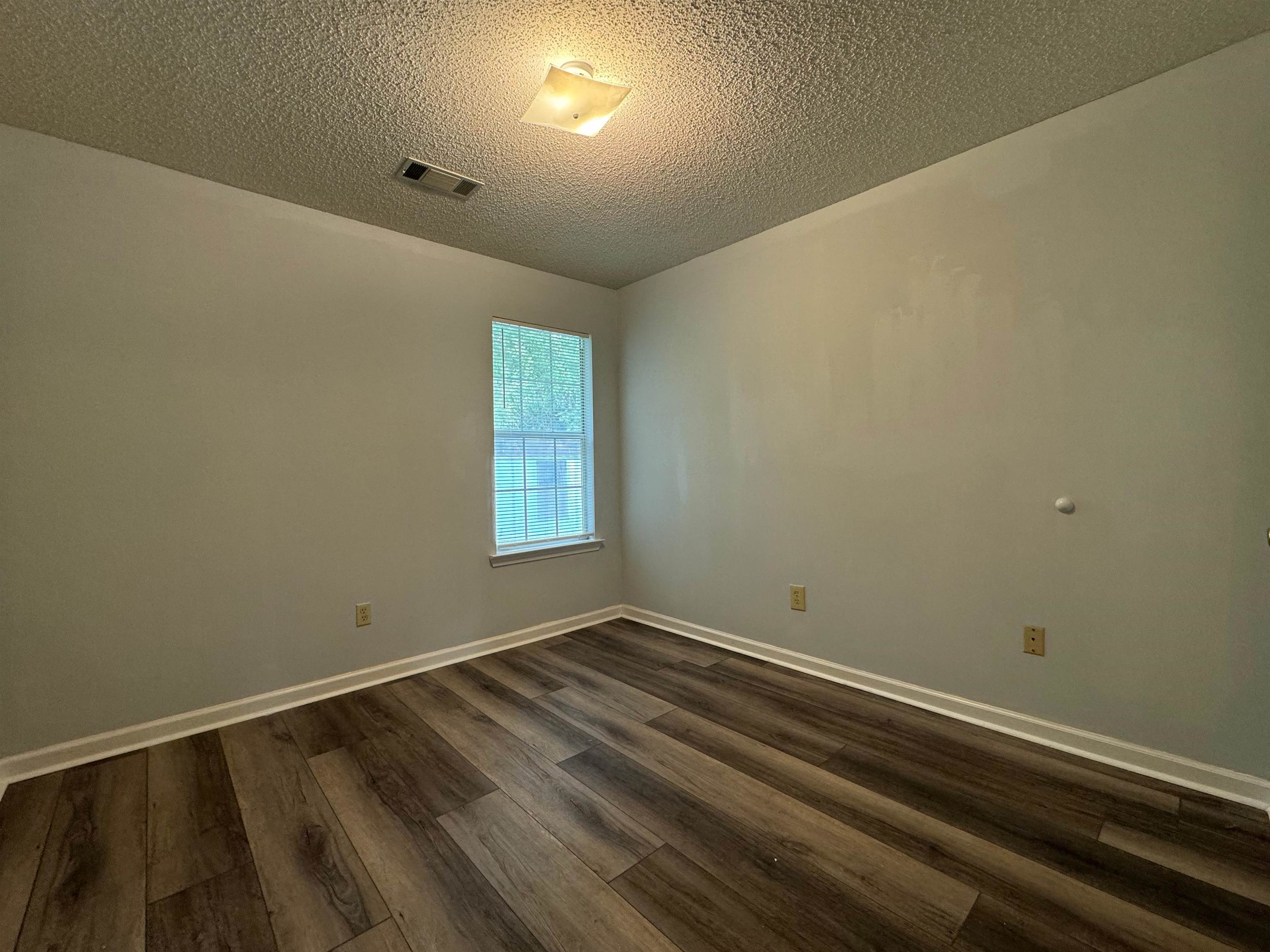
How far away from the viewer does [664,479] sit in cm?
352

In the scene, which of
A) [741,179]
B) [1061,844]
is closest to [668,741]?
Result: [1061,844]

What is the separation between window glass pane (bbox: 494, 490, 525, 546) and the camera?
326 cm

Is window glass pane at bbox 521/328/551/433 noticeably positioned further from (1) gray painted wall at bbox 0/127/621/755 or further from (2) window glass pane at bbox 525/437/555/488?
(1) gray painted wall at bbox 0/127/621/755

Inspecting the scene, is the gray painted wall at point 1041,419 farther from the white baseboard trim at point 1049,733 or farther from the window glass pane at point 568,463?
the window glass pane at point 568,463

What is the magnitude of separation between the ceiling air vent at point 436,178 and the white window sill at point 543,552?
188 cm

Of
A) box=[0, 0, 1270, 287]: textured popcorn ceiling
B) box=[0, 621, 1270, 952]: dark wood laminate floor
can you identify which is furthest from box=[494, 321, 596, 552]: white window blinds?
box=[0, 621, 1270, 952]: dark wood laminate floor

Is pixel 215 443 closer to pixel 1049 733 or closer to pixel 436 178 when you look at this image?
pixel 436 178

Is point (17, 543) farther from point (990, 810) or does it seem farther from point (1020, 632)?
point (1020, 632)

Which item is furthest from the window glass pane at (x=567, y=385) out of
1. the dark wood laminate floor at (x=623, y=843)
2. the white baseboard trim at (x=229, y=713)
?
the dark wood laminate floor at (x=623, y=843)

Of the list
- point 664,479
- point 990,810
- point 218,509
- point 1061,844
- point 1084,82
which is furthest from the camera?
point 664,479

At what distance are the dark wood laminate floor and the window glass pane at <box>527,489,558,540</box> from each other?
1.29m

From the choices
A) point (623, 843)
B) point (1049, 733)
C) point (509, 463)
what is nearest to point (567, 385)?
point (509, 463)

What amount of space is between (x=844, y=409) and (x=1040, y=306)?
83 centimetres

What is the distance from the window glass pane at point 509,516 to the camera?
3.26m
